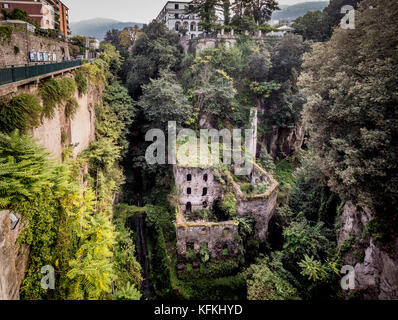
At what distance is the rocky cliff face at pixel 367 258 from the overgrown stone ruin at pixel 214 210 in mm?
5294

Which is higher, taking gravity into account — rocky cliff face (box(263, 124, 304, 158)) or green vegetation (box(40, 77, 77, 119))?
green vegetation (box(40, 77, 77, 119))

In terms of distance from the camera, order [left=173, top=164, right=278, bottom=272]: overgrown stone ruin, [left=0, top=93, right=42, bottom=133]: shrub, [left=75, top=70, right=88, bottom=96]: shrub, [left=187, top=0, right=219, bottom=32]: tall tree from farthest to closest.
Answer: [left=187, top=0, right=219, bottom=32]: tall tree
[left=173, top=164, right=278, bottom=272]: overgrown stone ruin
[left=75, top=70, right=88, bottom=96]: shrub
[left=0, top=93, right=42, bottom=133]: shrub

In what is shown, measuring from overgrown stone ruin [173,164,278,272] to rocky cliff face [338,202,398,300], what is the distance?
5.29 m

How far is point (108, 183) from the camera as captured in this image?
15242mm

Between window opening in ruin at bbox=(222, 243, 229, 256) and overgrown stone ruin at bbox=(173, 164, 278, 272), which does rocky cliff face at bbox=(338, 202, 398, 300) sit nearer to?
overgrown stone ruin at bbox=(173, 164, 278, 272)

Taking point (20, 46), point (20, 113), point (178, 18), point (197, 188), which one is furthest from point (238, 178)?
point (178, 18)

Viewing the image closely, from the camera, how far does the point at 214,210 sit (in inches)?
754

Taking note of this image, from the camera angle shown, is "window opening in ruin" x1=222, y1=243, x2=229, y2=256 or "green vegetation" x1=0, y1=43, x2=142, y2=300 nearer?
"green vegetation" x1=0, y1=43, x2=142, y2=300

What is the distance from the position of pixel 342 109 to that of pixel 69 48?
2773 centimetres

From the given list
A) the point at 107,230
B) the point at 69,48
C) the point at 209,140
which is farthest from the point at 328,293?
the point at 69,48

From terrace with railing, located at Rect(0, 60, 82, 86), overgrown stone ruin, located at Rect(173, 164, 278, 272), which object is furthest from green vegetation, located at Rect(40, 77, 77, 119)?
overgrown stone ruin, located at Rect(173, 164, 278, 272)

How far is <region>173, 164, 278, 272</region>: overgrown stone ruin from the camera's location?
15617mm
